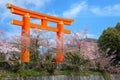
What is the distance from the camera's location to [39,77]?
1670cm

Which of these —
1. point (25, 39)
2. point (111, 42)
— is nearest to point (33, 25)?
point (25, 39)

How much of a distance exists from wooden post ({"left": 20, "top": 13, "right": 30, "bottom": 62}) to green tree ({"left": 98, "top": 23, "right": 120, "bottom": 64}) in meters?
7.60

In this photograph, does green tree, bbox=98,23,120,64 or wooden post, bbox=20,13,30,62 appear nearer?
wooden post, bbox=20,13,30,62

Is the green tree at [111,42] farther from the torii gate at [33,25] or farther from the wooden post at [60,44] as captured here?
the wooden post at [60,44]

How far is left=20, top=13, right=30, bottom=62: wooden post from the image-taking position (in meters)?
19.9

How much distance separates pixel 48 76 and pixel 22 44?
363cm

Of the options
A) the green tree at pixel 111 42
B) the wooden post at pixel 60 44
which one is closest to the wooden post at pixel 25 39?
the wooden post at pixel 60 44

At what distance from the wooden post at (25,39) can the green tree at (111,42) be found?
7595 mm

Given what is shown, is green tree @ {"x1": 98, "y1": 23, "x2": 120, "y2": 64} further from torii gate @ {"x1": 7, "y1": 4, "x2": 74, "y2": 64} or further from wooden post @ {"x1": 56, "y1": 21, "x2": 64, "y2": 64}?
wooden post @ {"x1": 56, "y1": 21, "x2": 64, "y2": 64}

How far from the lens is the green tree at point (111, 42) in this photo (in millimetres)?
25578

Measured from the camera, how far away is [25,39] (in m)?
20.0

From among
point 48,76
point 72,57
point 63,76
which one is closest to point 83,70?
point 72,57

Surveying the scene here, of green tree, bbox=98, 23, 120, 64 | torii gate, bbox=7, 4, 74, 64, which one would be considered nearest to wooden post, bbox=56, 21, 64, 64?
torii gate, bbox=7, 4, 74, 64

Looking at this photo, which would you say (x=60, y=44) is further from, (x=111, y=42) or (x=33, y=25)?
(x=111, y=42)
